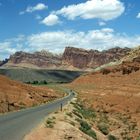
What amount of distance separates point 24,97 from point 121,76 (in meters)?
88.4

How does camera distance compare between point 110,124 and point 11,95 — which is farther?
point 11,95

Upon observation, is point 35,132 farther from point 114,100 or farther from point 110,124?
point 114,100

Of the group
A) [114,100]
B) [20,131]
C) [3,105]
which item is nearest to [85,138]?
[20,131]

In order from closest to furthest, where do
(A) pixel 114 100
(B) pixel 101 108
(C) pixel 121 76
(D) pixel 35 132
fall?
(D) pixel 35 132
(B) pixel 101 108
(A) pixel 114 100
(C) pixel 121 76

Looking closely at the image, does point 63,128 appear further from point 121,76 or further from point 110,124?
point 121,76

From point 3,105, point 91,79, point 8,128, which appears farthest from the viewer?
point 91,79

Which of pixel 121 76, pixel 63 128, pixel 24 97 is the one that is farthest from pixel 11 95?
pixel 121 76

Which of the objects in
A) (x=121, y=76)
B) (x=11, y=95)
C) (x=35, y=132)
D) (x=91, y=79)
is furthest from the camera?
(x=91, y=79)

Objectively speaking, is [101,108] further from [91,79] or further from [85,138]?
[91,79]

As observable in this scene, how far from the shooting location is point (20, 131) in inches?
930

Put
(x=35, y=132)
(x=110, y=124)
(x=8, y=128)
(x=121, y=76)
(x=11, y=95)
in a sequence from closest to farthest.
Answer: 1. (x=35, y=132)
2. (x=8, y=128)
3. (x=110, y=124)
4. (x=11, y=95)
5. (x=121, y=76)

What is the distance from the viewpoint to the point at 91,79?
16012 centimetres

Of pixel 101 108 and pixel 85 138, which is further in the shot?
pixel 101 108

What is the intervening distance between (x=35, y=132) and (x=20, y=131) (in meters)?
1.12
